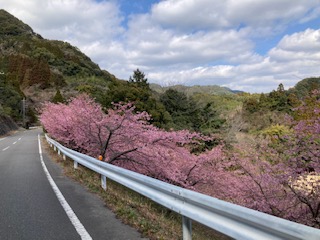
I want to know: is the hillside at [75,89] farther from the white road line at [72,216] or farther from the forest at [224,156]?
the white road line at [72,216]

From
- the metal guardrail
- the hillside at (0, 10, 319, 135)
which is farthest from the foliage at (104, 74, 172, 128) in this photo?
the metal guardrail

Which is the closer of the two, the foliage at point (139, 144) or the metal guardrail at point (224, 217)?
the metal guardrail at point (224, 217)

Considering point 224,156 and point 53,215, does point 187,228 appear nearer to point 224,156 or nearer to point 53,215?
point 53,215

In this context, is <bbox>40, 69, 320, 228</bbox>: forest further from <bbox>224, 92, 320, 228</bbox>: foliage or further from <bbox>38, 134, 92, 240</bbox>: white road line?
<bbox>38, 134, 92, 240</bbox>: white road line

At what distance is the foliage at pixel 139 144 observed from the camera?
11.1 meters

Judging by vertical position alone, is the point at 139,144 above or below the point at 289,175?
above

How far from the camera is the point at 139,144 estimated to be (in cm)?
1138

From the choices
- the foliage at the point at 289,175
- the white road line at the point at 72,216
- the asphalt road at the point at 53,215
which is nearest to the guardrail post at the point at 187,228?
the asphalt road at the point at 53,215

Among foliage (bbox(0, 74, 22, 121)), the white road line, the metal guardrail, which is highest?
foliage (bbox(0, 74, 22, 121))

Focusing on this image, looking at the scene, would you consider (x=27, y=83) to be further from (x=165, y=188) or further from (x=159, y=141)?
(x=165, y=188)

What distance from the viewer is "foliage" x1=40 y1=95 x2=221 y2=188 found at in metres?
11.1

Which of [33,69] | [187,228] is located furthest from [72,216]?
[33,69]

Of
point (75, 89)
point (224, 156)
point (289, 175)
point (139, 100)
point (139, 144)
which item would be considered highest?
point (75, 89)

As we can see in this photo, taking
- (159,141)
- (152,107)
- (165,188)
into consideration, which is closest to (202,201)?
(165,188)
